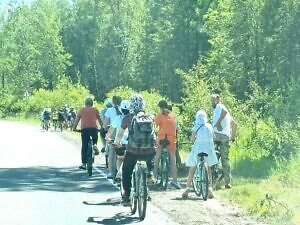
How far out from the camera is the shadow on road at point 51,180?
59.2 ft

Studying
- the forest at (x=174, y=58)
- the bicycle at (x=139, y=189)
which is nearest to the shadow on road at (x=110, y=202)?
the bicycle at (x=139, y=189)

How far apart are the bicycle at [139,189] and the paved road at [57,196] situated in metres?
0.18

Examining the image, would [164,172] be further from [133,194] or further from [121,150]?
[133,194]

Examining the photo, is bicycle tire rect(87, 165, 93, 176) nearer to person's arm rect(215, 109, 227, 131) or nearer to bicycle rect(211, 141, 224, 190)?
bicycle rect(211, 141, 224, 190)

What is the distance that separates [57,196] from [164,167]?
2797mm

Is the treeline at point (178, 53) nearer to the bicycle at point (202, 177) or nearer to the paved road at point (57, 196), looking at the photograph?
the paved road at point (57, 196)

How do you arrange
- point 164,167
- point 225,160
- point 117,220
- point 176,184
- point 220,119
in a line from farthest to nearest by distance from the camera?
point 176,184 → point 225,160 → point 164,167 → point 220,119 → point 117,220

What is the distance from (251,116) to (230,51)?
3312cm

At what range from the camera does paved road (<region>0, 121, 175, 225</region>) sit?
12914 mm

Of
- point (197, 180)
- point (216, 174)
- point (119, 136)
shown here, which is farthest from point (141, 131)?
point (216, 174)

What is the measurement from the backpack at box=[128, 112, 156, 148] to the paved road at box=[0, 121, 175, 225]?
128 centimetres

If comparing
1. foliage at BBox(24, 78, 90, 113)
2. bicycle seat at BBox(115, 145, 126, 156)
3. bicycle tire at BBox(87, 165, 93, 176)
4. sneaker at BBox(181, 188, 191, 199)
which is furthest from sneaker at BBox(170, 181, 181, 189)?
foliage at BBox(24, 78, 90, 113)

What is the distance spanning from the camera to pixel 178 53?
252ft

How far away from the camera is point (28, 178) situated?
20688 millimetres
